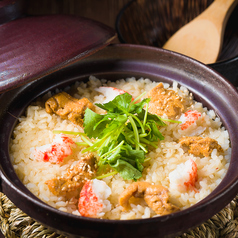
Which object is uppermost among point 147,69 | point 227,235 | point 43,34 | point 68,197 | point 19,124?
point 43,34

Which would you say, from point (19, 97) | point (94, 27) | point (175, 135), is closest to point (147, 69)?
point (94, 27)

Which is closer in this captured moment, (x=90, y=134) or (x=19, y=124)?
(x=90, y=134)

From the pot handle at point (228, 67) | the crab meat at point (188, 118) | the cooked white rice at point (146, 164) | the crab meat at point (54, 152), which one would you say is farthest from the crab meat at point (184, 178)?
the pot handle at point (228, 67)

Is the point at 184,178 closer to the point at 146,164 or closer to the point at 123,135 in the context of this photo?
the point at 146,164

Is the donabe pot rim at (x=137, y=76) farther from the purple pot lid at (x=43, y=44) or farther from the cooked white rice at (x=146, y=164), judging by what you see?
the purple pot lid at (x=43, y=44)

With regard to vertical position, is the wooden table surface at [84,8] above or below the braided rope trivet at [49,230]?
above

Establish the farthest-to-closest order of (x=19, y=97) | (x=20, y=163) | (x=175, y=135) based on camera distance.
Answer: (x=19, y=97) → (x=175, y=135) → (x=20, y=163)

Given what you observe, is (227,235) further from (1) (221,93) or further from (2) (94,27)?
(2) (94,27)

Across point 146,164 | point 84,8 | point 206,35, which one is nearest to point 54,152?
point 146,164
